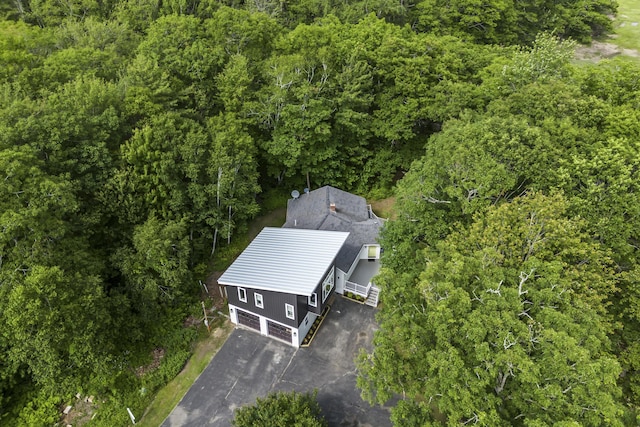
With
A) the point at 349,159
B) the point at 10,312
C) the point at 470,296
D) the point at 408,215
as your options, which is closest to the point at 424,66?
the point at 349,159

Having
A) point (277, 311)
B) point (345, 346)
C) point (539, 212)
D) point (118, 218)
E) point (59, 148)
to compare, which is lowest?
point (345, 346)

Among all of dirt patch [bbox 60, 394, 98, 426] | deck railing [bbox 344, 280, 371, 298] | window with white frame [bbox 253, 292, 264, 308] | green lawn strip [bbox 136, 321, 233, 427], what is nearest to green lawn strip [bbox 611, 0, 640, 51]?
deck railing [bbox 344, 280, 371, 298]

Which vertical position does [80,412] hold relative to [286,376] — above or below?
below

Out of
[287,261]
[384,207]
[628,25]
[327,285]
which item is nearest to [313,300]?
[327,285]

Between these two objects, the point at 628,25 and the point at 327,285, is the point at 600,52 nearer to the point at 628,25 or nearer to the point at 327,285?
the point at 628,25

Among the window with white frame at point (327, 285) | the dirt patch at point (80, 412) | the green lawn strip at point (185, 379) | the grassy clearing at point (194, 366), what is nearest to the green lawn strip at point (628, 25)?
the window with white frame at point (327, 285)

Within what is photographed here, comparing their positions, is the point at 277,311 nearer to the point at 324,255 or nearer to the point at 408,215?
the point at 324,255

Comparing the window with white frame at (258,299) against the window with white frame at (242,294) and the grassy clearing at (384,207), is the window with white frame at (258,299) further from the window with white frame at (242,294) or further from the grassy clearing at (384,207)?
the grassy clearing at (384,207)
